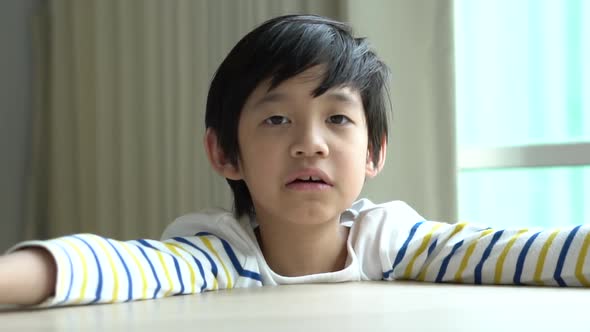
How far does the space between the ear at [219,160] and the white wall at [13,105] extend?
118cm

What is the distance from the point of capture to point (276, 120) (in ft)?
3.65

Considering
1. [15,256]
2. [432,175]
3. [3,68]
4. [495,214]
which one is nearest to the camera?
[15,256]

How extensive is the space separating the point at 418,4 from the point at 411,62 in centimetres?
12

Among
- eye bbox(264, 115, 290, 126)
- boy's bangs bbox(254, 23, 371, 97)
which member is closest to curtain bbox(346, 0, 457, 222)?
boy's bangs bbox(254, 23, 371, 97)

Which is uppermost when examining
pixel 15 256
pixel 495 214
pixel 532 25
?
Result: pixel 532 25

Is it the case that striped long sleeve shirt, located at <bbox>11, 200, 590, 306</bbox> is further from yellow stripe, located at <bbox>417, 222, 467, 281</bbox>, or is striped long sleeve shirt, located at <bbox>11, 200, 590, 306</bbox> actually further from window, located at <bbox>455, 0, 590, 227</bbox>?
window, located at <bbox>455, 0, 590, 227</bbox>

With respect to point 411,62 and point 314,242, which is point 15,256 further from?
point 411,62

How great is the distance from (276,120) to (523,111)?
0.84 meters

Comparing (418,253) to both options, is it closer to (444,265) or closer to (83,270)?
(444,265)

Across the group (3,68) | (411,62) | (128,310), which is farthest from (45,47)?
(128,310)

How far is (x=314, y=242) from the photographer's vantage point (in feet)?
3.90

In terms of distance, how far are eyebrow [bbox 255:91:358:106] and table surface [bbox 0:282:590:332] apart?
27 cm

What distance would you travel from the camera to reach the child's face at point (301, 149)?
1085 mm

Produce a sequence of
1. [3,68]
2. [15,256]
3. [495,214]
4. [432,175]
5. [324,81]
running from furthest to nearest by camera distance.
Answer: [3,68]
[495,214]
[432,175]
[324,81]
[15,256]
